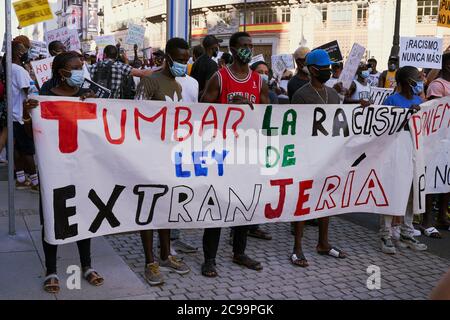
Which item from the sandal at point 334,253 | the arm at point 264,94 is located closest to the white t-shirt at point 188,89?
the arm at point 264,94

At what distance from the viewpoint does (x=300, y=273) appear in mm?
4758

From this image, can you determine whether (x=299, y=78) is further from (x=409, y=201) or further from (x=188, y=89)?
(x=409, y=201)

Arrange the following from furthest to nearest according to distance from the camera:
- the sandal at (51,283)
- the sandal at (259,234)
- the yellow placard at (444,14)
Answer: the yellow placard at (444,14) < the sandal at (259,234) < the sandal at (51,283)

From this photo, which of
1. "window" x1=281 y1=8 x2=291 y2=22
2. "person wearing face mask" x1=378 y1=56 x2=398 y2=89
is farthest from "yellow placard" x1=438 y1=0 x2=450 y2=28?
"window" x1=281 y1=8 x2=291 y2=22

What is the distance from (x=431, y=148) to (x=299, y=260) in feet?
6.43

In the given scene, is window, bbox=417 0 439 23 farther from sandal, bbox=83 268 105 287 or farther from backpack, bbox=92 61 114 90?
sandal, bbox=83 268 105 287

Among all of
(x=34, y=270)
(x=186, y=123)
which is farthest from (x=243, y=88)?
(x=34, y=270)

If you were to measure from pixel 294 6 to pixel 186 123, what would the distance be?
4951cm

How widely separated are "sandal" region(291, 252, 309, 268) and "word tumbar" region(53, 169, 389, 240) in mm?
410

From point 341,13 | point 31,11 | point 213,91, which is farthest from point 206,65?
point 341,13

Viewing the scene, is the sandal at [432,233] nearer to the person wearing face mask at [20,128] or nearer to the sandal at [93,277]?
the sandal at [93,277]

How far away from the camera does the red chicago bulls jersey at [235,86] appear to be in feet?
15.2

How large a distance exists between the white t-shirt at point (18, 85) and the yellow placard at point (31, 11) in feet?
2.40
